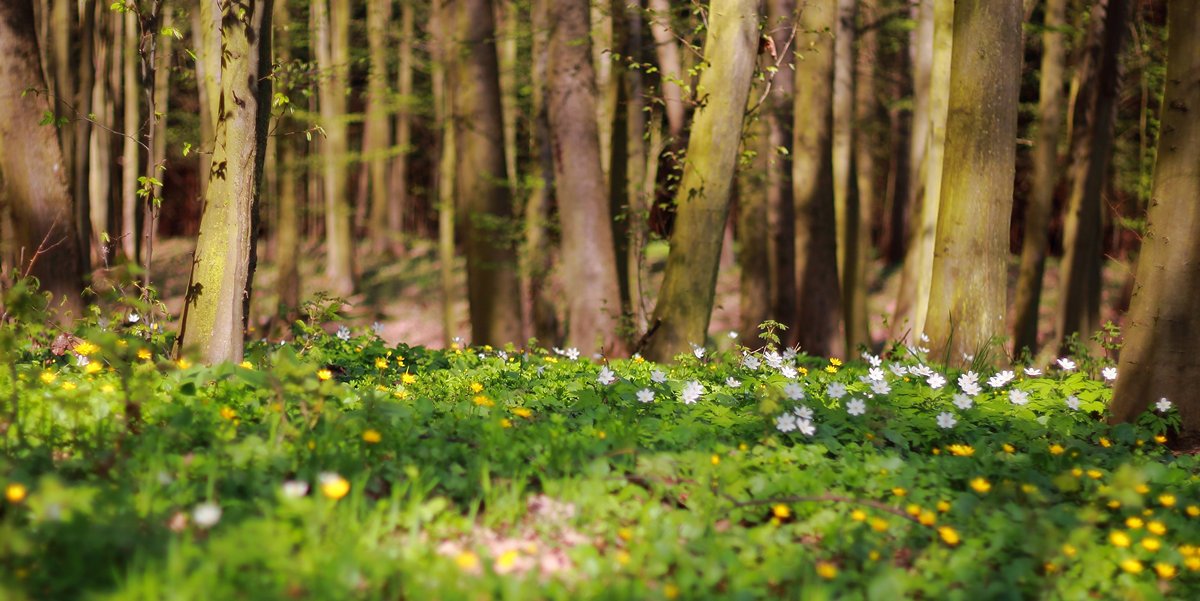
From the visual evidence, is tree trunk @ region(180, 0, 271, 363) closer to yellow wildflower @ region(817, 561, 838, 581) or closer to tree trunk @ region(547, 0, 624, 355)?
yellow wildflower @ region(817, 561, 838, 581)

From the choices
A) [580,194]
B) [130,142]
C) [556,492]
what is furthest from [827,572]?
[130,142]

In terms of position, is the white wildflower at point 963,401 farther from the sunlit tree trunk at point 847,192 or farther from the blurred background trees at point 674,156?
the sunlit tree trunk at point 847,192

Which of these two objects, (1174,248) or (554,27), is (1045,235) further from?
(1174,248)

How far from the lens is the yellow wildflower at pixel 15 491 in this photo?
269 centimetres

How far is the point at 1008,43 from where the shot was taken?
653 cm

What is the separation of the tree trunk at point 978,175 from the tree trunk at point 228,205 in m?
4.69

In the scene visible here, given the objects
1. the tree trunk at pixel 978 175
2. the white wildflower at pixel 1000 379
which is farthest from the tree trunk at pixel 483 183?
the white wildflower at pixel 1000 379

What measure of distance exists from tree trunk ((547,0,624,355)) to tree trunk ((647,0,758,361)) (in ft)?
6.80

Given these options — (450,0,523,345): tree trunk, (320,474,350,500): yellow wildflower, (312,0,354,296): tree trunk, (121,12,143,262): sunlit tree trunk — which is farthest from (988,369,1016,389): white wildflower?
(312,0,354,296): tree trunk

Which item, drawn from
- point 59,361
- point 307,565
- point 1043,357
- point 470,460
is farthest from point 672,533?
point 1043,357

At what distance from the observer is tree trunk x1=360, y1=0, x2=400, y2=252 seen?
1816 cm

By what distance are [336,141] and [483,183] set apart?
1045 centimetres

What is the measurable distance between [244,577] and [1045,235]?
12.0 m

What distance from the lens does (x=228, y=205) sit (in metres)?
5.02
